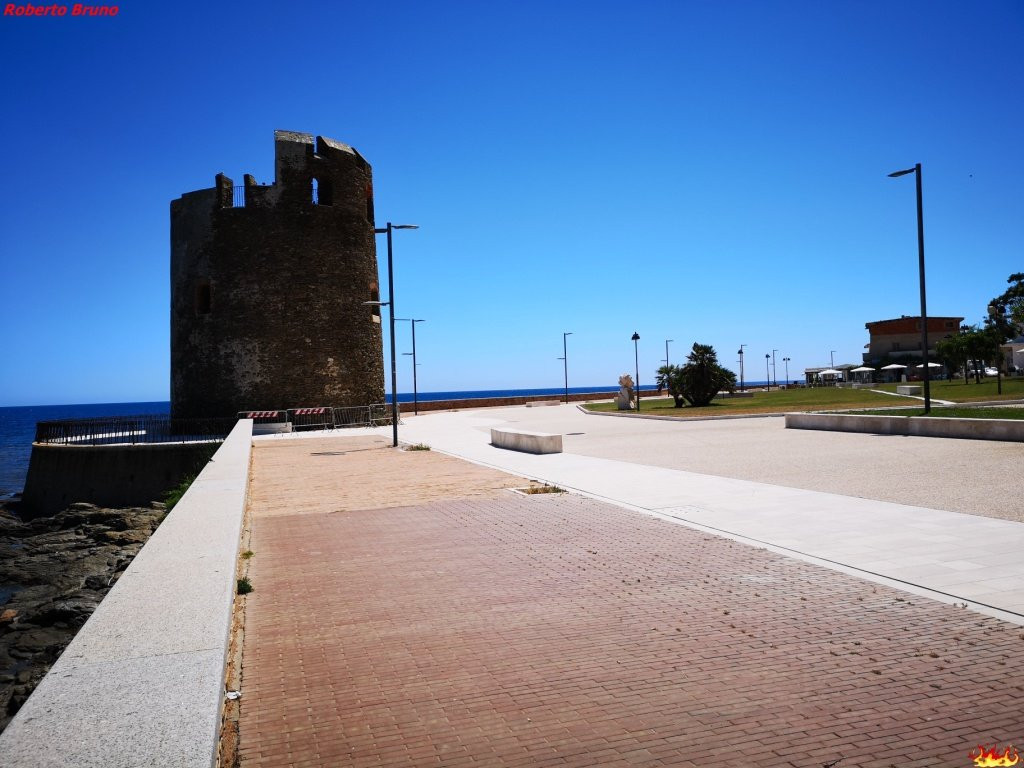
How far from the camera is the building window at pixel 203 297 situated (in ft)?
104

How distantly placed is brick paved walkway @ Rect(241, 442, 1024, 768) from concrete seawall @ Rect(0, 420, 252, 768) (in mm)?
557

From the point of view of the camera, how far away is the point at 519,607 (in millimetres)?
5516

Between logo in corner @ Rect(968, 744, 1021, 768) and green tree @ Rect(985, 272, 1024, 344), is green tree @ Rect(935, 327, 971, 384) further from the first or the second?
logo in corner @ Rect(968, 744, 1021, 768)

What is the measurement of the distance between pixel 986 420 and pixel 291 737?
698 inches

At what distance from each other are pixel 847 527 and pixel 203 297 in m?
30.0

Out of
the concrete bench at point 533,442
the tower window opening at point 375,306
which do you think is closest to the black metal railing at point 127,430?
the tower window opening at point 375,306

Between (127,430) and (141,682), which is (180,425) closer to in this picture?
(127,430)

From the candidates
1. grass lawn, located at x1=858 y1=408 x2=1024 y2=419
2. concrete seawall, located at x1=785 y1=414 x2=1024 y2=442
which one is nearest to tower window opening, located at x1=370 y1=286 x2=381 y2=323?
concrete seawall, located at x1=785 y1=414 x2=1024 y2=442

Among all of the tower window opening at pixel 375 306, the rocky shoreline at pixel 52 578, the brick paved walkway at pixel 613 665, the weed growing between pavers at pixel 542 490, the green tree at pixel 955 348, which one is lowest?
the rocky shoreline at pixel 52 578

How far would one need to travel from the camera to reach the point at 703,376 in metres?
37.6

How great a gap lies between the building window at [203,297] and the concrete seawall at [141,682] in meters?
29.2

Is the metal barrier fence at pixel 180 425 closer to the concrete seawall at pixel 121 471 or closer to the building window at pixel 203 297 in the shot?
the concrete seawall at pixel 121 471

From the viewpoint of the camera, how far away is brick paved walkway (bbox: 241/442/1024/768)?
336 centimetres

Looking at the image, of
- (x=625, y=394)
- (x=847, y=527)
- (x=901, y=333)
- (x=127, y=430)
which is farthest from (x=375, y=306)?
(x=901, y=333)
